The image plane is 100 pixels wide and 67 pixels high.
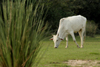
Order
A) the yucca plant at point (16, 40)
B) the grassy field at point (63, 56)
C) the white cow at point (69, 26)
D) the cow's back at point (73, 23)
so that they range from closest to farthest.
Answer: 1. the yucca plant at point (16, 40)
2. the grassy field at point (63, 56)
3. the white cow at point (69, 26)
4. the cow's back at point (73, 23)

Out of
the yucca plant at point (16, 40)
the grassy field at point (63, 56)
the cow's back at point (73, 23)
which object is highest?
the yucca plant at point (16, 40)

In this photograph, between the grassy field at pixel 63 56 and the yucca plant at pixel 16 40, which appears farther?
the grassy field at pixel 63 56

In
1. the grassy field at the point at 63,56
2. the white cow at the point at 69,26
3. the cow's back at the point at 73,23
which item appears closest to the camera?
the grassy field at the point at 63,56

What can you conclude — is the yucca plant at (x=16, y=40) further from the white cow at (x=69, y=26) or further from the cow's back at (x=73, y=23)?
the cow's back at (x=73, y=23)

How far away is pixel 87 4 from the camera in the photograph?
34406mm

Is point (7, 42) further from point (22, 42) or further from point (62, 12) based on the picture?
point (62, 12)

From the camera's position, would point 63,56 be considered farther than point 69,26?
No

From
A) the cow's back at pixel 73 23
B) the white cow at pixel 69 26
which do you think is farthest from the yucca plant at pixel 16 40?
the cow's back at pixel 73 23

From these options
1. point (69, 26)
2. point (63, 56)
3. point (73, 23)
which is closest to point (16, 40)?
point (63, 56)

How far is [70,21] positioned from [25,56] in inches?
399

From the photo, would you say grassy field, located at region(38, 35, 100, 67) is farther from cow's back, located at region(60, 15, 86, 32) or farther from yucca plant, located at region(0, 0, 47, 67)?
cow's back, located at region(60, 15, 86, 32)

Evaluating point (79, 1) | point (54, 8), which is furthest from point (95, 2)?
point (54, 8)

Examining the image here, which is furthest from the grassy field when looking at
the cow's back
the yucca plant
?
the cow's back

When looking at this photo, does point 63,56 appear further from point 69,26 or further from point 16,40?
point 16,40
